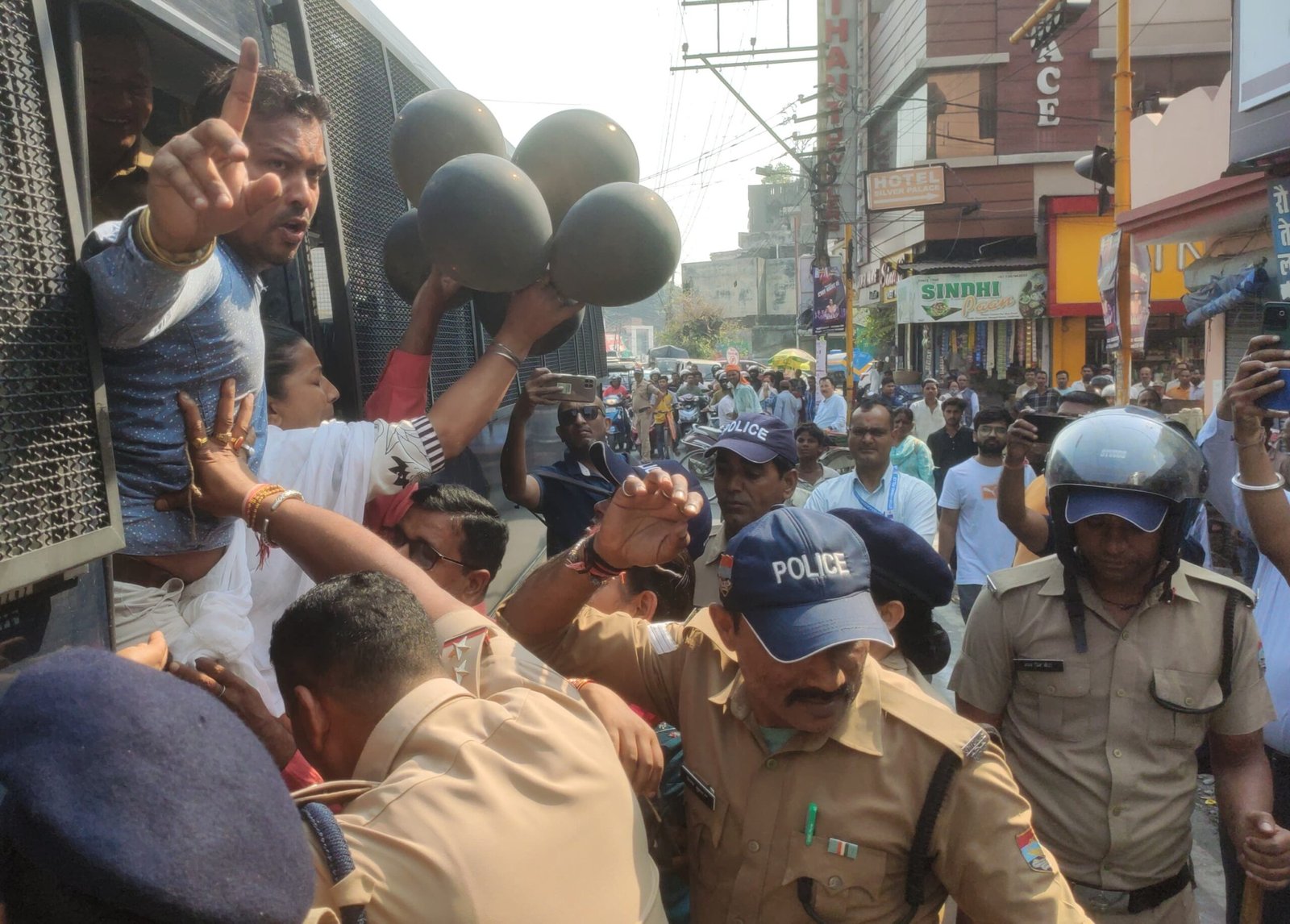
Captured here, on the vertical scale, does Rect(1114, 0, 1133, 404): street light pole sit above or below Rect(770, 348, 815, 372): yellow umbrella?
above

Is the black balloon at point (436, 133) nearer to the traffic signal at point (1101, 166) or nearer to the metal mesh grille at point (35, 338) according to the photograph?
the metal mesh grille at point (35, 338)

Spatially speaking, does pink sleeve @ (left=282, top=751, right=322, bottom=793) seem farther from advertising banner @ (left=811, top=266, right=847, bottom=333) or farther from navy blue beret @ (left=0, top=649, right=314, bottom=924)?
advertising banner @ (left=811, top=266, right=847, bottom=333)

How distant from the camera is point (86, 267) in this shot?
1.50 m

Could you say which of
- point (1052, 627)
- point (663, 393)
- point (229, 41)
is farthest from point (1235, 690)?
point (663, 393)

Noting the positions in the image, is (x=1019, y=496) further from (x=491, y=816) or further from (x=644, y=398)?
(x=644, y=398)

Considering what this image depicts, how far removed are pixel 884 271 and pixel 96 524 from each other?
2783 cm

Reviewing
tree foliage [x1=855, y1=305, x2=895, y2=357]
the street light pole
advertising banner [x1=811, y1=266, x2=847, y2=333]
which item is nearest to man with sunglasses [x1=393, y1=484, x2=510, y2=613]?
the street light pole

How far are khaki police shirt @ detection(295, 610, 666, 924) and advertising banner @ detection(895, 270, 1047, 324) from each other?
73.8 feet

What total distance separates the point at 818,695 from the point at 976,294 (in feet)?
73.4

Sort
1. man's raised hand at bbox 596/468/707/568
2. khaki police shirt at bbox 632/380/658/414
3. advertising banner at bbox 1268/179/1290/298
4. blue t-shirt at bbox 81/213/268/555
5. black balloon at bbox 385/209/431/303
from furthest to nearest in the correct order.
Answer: khaki police shirt at bbox 632/380/658/414
advertising banner at bbox 1268/179/1290/298
black balloon at bbox 385/209/431/303
man's raised hand at bbox 596/468/707/568
blue t-shirt at bbox 81/213/268/555

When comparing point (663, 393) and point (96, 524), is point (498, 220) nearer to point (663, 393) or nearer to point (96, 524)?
point (96, 524)

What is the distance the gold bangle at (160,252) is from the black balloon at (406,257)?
1.64m

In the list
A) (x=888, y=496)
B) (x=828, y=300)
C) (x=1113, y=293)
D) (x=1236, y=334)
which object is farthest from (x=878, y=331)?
(x=888, y=496)

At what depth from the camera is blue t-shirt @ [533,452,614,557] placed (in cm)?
449
